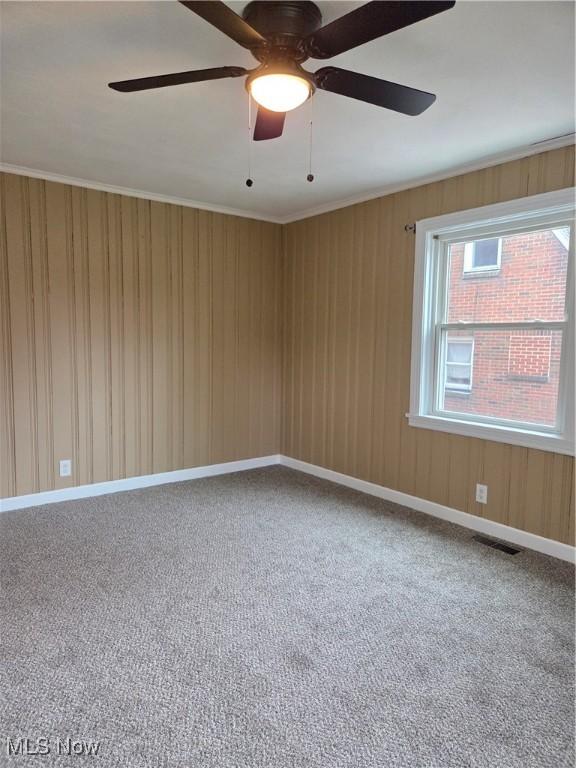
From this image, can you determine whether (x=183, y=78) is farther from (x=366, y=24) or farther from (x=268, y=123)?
(x=366, y=24)

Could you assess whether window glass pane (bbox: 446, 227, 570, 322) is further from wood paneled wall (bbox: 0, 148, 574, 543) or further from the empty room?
wood paneled wall (bbox: 0, 148, 574, 543)

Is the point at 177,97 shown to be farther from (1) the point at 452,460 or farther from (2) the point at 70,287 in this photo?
(1) the point at 452,460

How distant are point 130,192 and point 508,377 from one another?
3276 millimetres

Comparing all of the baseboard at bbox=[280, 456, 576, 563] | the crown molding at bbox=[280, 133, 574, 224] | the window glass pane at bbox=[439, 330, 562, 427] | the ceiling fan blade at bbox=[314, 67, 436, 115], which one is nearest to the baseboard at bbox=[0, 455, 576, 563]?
the baseboard at bbox=[280, 456, 576, 563]

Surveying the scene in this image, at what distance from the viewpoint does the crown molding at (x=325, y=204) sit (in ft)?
9.77

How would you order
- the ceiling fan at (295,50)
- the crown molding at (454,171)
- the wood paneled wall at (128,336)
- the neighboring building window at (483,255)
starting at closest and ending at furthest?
the ceiling fan at (295,50) → the crown molding at (454,171) → the neighboring building window at (483,255) → the wood paneled wall at (128,336)

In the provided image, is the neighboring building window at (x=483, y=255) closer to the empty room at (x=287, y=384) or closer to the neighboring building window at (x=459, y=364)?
the empty room at (x=287, y=384)

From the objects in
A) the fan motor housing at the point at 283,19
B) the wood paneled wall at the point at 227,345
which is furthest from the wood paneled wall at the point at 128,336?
the fan motor housing at the point at 283,19

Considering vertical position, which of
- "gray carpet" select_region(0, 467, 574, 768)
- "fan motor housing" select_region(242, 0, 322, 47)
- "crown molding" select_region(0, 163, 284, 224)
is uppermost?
"crown molding" select_region(0, 163, 284, 224)

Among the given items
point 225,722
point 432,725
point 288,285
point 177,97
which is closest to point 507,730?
point 432,725

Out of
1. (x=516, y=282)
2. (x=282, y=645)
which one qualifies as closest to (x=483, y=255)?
(x=516, y=282)

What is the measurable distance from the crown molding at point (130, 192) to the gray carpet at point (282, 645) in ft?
8.25

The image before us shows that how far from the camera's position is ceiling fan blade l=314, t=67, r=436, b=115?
5.82ft

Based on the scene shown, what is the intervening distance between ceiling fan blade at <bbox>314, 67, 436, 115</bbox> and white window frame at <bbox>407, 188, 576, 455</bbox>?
4.80 feet
